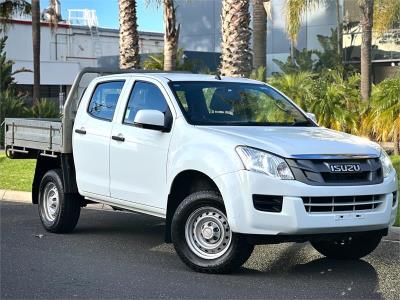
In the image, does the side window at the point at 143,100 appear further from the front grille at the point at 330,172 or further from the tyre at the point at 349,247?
the tyre at the point at 349,247

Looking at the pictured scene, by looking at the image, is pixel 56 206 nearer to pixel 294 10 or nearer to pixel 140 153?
pixel 140 153

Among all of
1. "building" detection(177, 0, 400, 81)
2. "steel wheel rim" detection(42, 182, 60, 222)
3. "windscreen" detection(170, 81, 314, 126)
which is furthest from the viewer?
"building" detection(177, 0, 400, 81)

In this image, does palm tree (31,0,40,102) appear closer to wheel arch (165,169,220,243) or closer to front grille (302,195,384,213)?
wheel arch (165,169,220,243)

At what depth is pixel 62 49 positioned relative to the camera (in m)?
47.8

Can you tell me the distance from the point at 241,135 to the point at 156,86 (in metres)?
1.48

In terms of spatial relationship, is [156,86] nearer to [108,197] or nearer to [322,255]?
[108,197]

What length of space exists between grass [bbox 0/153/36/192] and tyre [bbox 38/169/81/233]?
12.6 ft

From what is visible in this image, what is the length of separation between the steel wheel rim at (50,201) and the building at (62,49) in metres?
35.1

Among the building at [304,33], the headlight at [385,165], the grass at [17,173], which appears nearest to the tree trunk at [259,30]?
the grass at [17,173]

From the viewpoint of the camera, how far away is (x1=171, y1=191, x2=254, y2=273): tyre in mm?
6465

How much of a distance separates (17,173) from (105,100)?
7934mm

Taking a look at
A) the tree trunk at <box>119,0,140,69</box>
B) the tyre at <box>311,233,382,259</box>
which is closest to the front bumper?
the tyre at <box>311,233,382,259</box>

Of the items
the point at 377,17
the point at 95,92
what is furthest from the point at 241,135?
the point at 377,17

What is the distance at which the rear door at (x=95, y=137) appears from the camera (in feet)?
26.0
